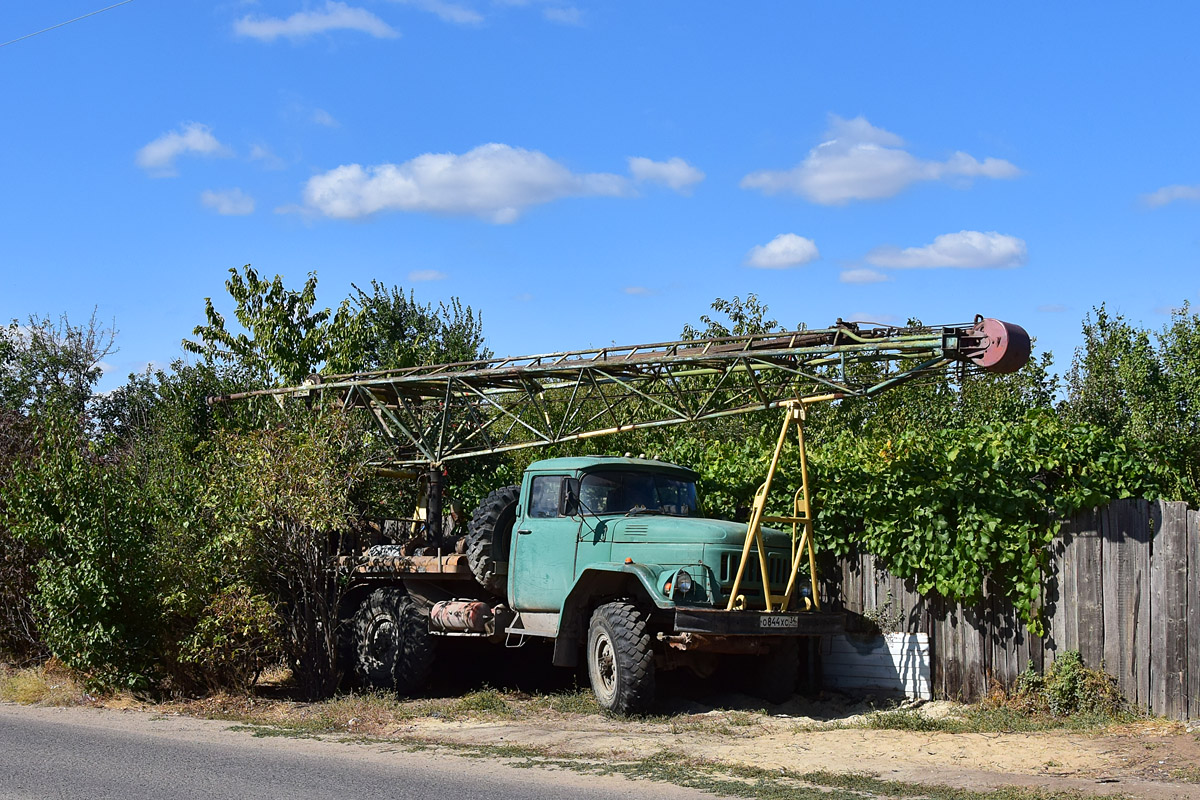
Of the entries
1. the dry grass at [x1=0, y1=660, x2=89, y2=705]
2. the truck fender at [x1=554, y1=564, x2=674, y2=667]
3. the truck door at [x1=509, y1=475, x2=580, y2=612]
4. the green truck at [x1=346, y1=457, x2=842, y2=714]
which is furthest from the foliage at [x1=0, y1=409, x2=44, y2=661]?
the truck fender at [x1=554, y1=564, x2=674, y2=667]

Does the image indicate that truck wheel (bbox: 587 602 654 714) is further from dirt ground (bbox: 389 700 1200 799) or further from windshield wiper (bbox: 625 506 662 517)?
windshield wiper (bbox: 625 506 662 517)

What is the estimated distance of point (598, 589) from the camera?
12.0 meters

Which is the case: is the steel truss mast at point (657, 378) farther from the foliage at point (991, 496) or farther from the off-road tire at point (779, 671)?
the off-road tire at point (779, 671)

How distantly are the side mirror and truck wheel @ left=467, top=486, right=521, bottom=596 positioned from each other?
3.24ft

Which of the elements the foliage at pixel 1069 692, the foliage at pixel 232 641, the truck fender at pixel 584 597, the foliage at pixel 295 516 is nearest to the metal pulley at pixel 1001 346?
the foliage at pixel 1069 692

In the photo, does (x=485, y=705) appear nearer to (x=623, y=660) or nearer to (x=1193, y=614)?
(x=623, y=660)

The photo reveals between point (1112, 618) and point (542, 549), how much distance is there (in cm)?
557

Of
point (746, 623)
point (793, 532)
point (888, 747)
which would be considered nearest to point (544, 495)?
point (793, 532)

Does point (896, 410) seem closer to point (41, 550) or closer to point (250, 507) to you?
point (250, 507)

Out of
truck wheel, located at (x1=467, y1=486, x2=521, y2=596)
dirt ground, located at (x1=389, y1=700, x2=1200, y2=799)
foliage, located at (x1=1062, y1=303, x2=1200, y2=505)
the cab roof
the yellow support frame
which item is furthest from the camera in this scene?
foliage, located at (x1=1062, y1=303, x2=1200, y2=505)

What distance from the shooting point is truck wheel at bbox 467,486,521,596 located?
1318 cm

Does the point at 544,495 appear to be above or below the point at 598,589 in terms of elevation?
above

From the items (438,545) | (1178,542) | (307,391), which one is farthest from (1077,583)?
(307,391)

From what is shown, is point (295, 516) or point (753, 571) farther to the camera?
point (295, 516)
